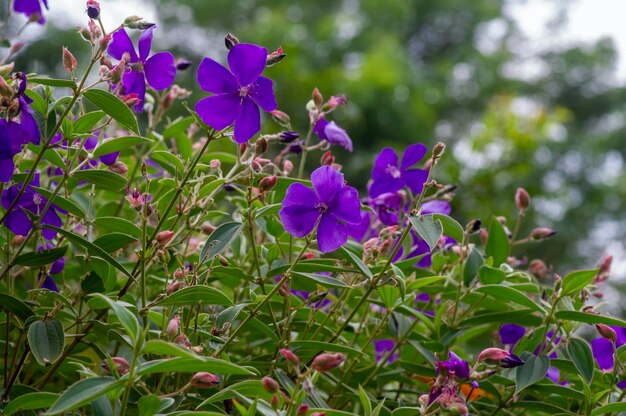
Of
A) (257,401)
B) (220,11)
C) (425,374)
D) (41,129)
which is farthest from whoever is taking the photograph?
(220,11)

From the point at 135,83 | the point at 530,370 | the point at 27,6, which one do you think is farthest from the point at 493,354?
the point at 27,6

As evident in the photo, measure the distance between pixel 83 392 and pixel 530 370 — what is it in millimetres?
540

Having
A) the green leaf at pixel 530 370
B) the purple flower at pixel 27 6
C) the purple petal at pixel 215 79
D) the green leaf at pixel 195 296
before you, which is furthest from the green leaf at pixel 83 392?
the purple flower at pixel 27 6

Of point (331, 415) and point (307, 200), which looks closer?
point (331, 415)

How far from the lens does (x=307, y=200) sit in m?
0.85

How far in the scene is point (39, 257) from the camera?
0.84 metres

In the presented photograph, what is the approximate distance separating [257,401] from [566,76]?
39.2ft

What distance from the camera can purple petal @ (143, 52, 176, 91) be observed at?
92 centimetres

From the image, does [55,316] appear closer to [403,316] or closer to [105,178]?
[105,178]

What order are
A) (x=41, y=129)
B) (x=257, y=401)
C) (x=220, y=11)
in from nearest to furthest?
1. (x=257, y=401)
2. (x=41, y=129)
3. (x=220, y=11)

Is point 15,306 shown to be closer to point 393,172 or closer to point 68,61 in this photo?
point 68,61

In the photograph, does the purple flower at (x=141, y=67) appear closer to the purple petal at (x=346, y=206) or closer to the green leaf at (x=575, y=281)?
the purple petal at (x=346, y=206)

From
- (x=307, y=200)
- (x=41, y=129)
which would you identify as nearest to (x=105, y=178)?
(x=41, y=129)

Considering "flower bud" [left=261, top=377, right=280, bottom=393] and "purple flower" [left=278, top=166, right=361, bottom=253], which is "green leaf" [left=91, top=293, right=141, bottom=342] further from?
"purple flower" [left=278, top=166, right=361, bottom=253]
